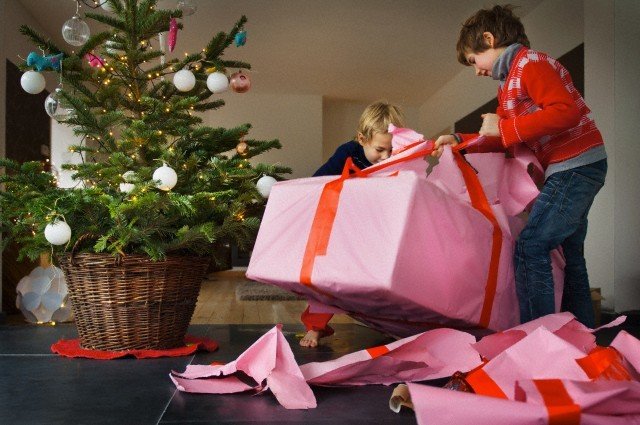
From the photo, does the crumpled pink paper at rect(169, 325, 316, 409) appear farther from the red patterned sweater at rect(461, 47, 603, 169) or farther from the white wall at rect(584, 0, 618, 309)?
the white wall at rect(584, 0, 618, 309)

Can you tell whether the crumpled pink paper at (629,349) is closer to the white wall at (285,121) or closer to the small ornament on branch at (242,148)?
the small ornament on branch at (242,148)

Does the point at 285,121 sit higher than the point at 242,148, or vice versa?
the point at 285,121

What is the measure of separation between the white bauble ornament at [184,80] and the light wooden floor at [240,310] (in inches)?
45.1

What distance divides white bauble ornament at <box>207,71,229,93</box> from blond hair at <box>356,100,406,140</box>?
51cm

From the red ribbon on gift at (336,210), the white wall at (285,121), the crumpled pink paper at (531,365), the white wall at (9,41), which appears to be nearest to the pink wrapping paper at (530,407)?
the crumpled pink paper at (531,365)

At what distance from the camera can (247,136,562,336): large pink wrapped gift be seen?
1.37 meters

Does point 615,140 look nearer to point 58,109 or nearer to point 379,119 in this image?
point 379,119

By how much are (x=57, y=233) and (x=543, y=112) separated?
1.30 m

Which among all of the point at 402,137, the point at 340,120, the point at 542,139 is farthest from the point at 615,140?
the point at 340,120

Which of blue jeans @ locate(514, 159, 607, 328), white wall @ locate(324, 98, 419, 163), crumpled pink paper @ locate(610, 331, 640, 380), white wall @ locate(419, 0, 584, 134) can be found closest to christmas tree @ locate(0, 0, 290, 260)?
blue jeans @ locate(514, 159, 607, 328)

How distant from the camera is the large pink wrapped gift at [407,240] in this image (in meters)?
1.37

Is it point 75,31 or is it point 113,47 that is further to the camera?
point 75,31

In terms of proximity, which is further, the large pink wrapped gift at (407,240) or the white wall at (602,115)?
the white wall at (602,115)

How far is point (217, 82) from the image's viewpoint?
2.01 meters
